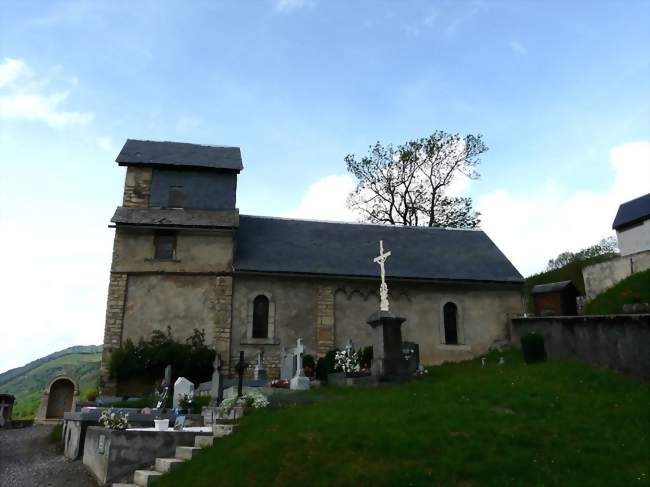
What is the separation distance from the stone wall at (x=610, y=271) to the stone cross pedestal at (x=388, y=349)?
19.7 metres

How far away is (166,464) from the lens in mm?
9195

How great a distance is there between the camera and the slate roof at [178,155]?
75.1 feet

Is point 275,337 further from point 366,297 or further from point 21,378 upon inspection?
point 21,378

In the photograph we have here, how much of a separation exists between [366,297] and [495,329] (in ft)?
20.7

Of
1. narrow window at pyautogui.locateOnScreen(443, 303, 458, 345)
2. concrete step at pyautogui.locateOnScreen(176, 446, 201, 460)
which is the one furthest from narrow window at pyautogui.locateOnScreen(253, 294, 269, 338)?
concrete step at pyautogui.locateOnScreen(176, 446, 201, 460)

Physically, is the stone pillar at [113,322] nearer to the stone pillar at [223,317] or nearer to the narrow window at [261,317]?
the stone pillar at [223,317]

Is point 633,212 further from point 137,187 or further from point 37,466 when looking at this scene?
point 37,466

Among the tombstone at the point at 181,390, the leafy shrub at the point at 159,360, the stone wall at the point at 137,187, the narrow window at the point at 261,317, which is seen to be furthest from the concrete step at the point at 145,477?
the stone wall at the point at 137,187

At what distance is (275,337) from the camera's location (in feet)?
68.7

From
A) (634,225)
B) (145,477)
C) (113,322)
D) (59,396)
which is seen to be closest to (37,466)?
(145,477)

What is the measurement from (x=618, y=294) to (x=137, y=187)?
23.2 meters

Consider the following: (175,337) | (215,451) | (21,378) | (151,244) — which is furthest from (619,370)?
(21,378)

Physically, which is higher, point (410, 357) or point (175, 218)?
point (175, 218)

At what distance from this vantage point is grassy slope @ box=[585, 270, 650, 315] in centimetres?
2345
